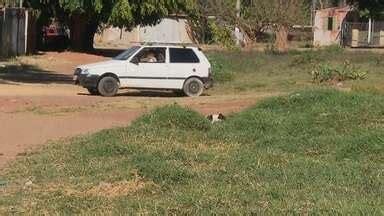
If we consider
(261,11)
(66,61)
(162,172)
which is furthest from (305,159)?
(261,11)

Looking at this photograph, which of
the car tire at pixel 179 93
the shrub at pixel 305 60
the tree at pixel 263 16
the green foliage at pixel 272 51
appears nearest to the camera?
the car tire at pixel 179 93

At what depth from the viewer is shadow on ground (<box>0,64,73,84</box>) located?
28.0 metres

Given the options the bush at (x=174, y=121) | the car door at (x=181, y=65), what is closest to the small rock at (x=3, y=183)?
the bush at (x=174, y=121)

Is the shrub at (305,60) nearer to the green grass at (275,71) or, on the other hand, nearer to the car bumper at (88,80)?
the green grass at (275,71)

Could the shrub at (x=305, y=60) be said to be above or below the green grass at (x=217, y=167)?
above

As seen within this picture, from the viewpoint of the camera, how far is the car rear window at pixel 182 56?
2228 centimetres

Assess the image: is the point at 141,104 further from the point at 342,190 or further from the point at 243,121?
the point at 342,190

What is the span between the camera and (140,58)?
21922 mm

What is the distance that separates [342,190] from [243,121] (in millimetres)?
5842

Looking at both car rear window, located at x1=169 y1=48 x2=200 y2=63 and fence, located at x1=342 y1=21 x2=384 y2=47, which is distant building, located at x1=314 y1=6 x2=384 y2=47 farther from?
car rear window, located at x1=169 y1=48 x2=200 y2=63

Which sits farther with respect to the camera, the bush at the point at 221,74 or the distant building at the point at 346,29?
the distant building at the point at 346,29

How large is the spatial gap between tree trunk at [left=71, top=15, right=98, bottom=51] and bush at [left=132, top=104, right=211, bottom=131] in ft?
107

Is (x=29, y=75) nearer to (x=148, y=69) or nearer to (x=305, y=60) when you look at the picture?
(x=148, y=69)

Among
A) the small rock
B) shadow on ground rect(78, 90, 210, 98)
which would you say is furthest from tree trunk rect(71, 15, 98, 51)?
the small rock
